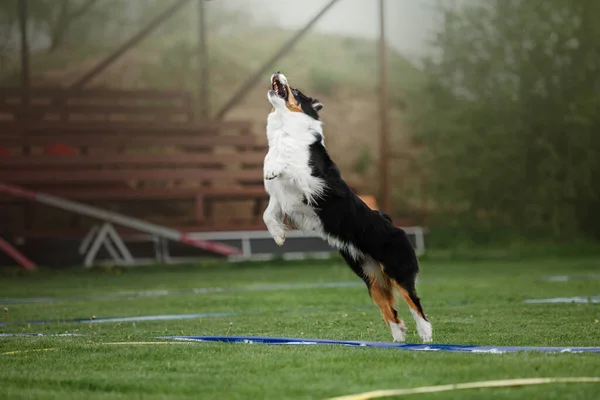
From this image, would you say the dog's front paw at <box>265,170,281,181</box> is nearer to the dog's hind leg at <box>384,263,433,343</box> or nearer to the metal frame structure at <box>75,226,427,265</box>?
the dog's hind leg at <box>384,263,433,343</box>

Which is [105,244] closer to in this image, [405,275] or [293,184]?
[293,184]

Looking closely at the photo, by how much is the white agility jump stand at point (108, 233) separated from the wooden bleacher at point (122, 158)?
1.08 m

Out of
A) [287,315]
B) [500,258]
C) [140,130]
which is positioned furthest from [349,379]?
[140,130]

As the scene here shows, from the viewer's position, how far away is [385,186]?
75.6 feet

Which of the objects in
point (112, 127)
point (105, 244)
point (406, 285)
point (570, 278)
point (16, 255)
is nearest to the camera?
point (406, 285)

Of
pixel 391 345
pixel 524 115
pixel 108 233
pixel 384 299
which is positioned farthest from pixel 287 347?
pixel 524 115

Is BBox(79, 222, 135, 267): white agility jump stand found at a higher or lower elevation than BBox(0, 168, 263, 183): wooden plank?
lower

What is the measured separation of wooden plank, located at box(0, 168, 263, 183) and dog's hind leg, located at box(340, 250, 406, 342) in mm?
15764

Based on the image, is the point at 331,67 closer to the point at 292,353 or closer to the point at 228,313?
the point at 228,313

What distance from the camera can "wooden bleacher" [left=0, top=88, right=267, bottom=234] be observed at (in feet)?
72.3

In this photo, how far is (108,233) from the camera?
67.8 ft

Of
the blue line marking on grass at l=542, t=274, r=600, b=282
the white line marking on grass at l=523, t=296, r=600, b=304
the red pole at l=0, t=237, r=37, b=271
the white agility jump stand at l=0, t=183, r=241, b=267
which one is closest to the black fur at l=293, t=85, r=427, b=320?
the white line marking on grass at l=523, t=296, r=600, b=304

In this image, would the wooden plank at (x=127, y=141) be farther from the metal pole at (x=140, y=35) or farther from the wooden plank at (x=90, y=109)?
the metal pole at (x=140, y=35)

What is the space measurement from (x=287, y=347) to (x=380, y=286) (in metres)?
0.85
